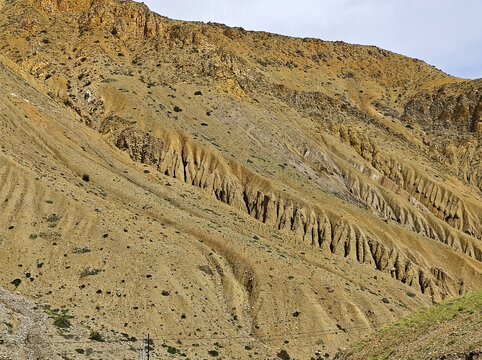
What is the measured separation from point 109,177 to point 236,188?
16.6 m

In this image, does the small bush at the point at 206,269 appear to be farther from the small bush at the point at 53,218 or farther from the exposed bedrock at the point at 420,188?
the exposed bedrock at the point at 420,188

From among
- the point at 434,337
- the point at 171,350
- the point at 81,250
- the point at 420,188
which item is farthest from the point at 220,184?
the point at 434,337

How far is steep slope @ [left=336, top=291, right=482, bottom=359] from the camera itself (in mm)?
15016

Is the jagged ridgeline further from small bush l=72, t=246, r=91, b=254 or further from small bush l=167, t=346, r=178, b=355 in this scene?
small bush l=167, t=346, r=178, b=355

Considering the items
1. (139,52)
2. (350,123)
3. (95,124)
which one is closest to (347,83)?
(350,123)

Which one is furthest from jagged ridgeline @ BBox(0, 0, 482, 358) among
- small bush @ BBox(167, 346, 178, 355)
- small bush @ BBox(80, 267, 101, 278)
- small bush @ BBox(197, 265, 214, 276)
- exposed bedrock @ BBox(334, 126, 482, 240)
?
small bush @ BBox(167, 346, 178, 355)

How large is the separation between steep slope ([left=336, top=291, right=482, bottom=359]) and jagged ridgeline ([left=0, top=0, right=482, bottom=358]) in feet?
46.6

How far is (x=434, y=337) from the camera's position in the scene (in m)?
17.5

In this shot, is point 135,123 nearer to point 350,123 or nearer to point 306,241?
point 306,241

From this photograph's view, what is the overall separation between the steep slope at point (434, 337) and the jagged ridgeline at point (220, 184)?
14.2 m

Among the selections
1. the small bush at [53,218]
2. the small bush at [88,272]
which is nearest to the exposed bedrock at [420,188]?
the small bush at [53,218]

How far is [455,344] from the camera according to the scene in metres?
15.2

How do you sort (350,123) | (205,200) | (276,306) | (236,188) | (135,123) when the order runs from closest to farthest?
(276,306) < (205,200) < (236,188) < (135,123) < (350,123)

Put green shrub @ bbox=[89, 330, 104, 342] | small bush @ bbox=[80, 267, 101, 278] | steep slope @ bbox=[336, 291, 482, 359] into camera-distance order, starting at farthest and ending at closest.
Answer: small bush @ bbox=[80, 267, 101, 278]
green shrub @ bbox=[89, 330, 104, 342]
steep slope @ bbox=[336, 291, 482, 359]
